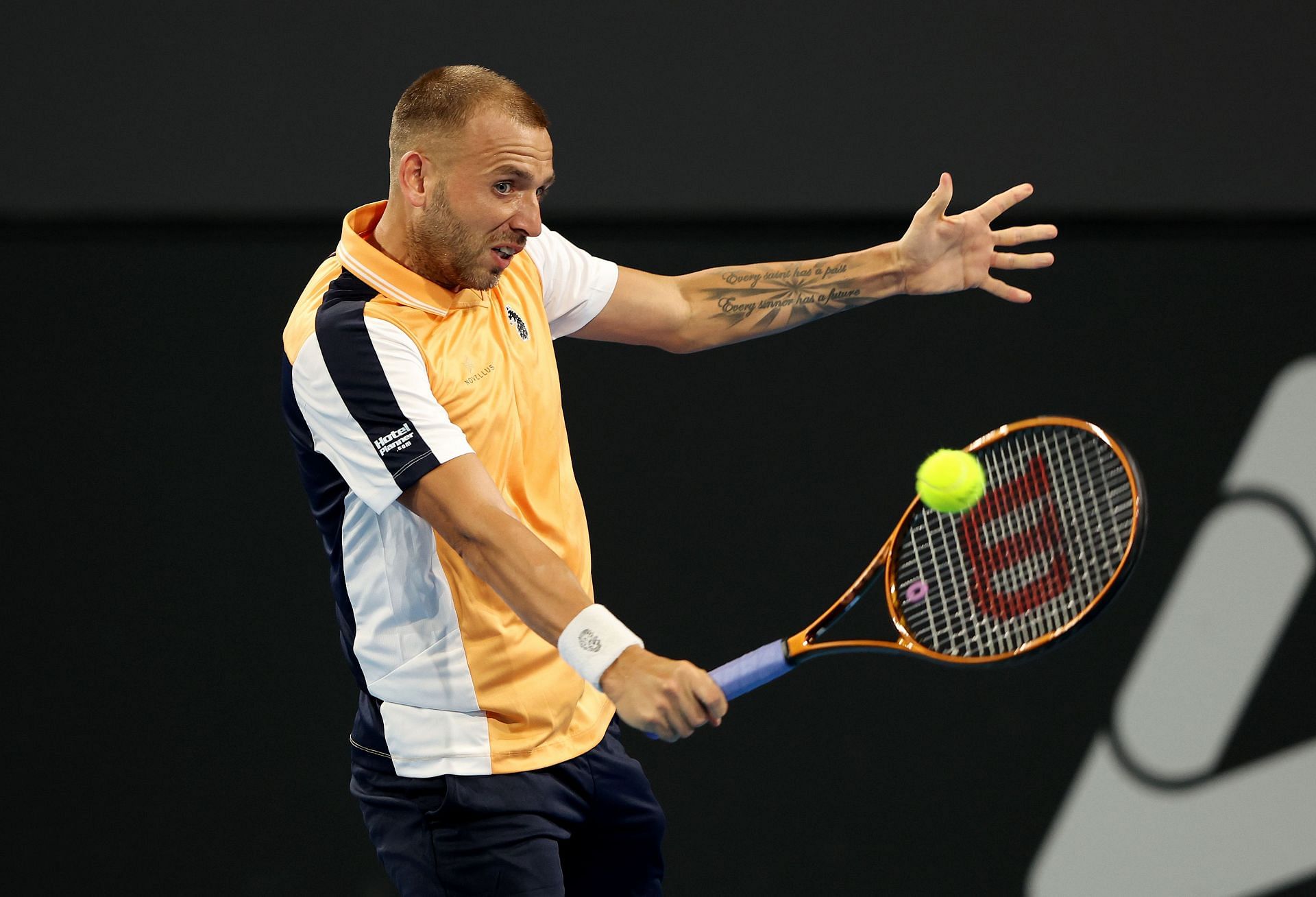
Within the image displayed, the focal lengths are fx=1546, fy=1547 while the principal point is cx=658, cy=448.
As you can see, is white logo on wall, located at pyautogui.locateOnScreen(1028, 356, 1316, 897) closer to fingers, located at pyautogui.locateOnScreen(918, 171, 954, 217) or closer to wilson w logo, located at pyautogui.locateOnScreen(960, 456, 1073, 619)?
wilson w logo, located at pyautogui.locateOnScreen(960, 456, 1073, 619)

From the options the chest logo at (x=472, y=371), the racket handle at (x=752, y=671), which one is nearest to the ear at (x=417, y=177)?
the chest logo at (x=472, y=371)

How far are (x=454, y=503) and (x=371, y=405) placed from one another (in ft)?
0.56

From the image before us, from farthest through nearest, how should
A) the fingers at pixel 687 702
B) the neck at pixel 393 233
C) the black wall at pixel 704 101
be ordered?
1. the black wall at pixel 704 101
2. the neck at pixel 393 233
3. the fingers at pixel 687 702

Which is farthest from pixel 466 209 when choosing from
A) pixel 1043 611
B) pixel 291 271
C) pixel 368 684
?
pixel 291 271

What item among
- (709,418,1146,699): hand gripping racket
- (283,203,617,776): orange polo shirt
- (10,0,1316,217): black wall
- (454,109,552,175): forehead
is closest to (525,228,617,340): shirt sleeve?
(283,203,617,776): orange polo shirt

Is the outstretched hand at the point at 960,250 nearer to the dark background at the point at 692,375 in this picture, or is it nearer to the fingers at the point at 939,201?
the fingers at the point at 939,201

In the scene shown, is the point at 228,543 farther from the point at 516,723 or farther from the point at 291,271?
the point at 516,723

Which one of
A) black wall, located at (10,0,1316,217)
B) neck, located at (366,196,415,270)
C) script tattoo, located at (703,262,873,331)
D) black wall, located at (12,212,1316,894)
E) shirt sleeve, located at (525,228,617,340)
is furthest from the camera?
black wall, located at (12,212,1316,894)

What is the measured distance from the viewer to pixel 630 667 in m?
1.86

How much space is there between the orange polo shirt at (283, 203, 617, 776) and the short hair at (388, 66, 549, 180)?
17cm

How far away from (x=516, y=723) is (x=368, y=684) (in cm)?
22

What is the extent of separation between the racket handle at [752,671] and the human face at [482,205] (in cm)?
64

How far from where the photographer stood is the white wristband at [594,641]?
188cm

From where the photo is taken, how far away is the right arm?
71.8 inches
